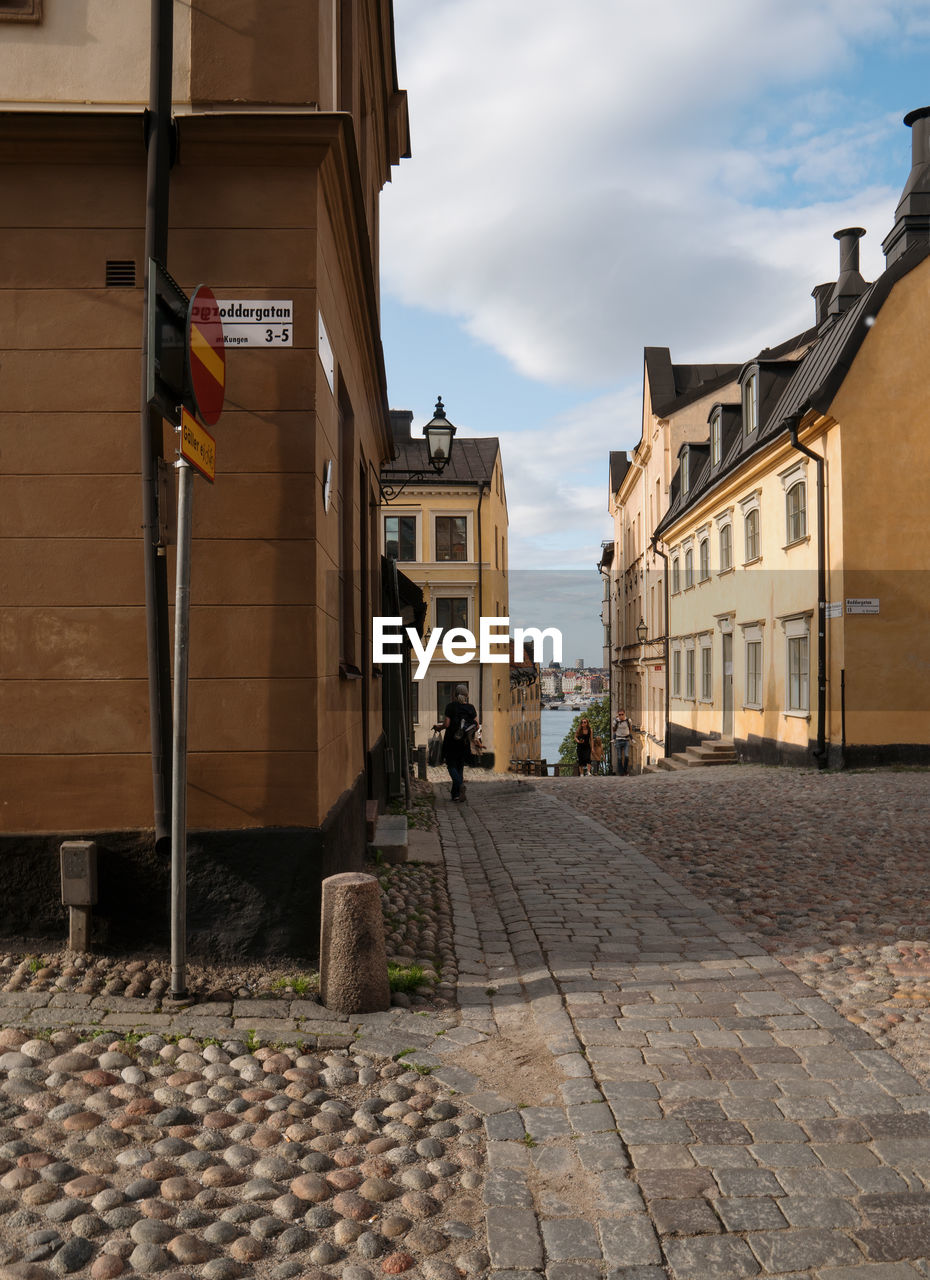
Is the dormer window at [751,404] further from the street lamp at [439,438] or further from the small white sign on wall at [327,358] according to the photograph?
the small white sign on wall at [327,358]

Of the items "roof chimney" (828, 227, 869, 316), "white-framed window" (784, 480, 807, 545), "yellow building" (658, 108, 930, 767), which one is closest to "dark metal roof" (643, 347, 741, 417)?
"roof chimney" (828, 227, 869, 316)

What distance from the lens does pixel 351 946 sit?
4820mm

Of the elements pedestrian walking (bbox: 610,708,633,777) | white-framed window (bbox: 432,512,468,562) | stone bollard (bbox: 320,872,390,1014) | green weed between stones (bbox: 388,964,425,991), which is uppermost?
white-framed window (bbox: 432,512,468,562)

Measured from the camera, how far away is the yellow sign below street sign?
451 centimetres

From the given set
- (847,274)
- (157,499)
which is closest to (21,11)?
(157,499)

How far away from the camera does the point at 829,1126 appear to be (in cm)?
368

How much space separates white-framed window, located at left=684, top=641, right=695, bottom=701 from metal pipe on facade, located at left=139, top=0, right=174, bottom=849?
2606cm

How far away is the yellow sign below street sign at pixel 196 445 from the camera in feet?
14.8

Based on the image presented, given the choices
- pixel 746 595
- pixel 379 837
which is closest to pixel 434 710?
pixel 746 595

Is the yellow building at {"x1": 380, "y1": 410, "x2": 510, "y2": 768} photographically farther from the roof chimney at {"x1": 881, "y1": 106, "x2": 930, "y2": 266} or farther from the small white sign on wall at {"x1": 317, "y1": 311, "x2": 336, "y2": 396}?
the small white sign on wall at {"x1": 317, "y1": 311, "x2": 336, "y2": 396}

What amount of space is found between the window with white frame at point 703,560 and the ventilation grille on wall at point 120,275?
24.1 meters

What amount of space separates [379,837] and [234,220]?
17.9 ft

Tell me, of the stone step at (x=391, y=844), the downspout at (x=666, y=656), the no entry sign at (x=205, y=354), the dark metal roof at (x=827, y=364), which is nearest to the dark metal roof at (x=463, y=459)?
the downspout at (x=666, y=656)

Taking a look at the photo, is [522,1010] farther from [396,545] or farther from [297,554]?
[396,545]
